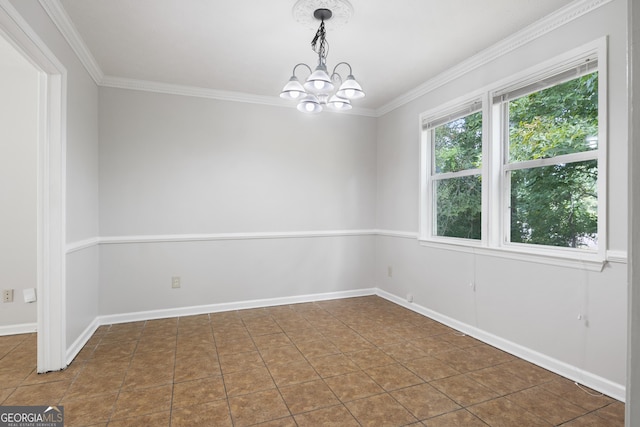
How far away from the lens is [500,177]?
2.95 meters

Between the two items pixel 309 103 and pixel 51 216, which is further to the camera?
pixel 309 103

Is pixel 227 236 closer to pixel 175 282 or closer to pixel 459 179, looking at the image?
pixel 175 282

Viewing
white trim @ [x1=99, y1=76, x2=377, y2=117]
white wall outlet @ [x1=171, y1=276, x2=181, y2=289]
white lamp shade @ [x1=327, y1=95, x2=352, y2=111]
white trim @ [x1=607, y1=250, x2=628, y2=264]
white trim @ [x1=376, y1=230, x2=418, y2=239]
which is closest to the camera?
white trim @ [x1=607, y1=250, x2=628, y2=264]

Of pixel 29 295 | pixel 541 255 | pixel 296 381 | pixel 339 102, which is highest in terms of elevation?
pixel 339 102

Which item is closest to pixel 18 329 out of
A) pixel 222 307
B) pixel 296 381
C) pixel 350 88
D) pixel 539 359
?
pixel 222 307

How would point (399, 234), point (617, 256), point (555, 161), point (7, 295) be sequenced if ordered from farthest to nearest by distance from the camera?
point (399, 234)
point (7, 295)
point (555, 161)
point (617, 256)

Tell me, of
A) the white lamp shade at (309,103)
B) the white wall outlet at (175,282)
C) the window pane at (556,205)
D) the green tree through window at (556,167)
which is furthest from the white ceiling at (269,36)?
the white wall outlet at (175,282)

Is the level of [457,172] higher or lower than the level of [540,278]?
higher

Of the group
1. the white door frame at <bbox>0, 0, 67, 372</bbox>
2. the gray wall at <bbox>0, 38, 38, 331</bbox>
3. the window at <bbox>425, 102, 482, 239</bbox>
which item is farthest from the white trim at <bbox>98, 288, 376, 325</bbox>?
the window at <bbox>425, 102, 482, 239</bbox>

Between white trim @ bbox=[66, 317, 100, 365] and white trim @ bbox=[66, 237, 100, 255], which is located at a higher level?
white trim @ bbox=[66, 237, 100, 255]

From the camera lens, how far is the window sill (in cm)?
224

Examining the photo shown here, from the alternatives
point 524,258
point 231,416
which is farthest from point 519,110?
point 231,416

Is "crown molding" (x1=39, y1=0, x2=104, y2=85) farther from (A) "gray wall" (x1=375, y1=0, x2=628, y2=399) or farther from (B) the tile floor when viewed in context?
(A) "gray wall" (x1=375, y1=0, x2=628, y2=399)

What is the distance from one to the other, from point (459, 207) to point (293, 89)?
81.1 inches
